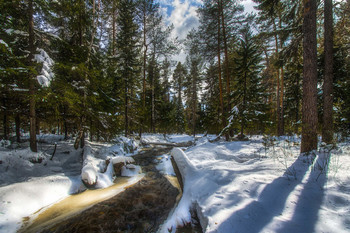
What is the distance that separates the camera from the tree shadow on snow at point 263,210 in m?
1.93

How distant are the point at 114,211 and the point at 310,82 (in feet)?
23.2

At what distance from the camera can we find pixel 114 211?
370 centimetres

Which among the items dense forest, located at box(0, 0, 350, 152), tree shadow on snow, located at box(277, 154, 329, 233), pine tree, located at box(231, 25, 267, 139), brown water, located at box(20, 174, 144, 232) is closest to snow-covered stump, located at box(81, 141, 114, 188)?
brown water, located at box(20, 174, 144, 232)

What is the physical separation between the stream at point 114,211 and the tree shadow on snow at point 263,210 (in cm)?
76

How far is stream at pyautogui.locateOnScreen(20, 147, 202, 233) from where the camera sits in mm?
→ 3105

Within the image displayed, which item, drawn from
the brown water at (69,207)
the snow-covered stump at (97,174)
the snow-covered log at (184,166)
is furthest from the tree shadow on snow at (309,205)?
the snow-covered stump at (97,174)

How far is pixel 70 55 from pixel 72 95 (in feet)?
12.4

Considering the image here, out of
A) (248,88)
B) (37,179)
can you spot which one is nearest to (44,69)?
(37,179)

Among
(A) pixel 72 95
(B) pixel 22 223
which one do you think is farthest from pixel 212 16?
(B) pixel 22 223

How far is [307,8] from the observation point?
14.9ft

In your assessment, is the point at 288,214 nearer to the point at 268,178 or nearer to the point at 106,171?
the point at 268,178

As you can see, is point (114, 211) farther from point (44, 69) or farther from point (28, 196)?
point (44, 69)

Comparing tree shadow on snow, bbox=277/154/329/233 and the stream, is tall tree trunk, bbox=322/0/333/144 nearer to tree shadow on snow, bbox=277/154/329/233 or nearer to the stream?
tree shadow on snow, bbox=277/154/329/233

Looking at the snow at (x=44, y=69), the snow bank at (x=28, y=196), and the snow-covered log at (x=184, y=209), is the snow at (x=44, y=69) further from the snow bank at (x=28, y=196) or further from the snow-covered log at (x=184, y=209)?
the snow-covered log at (x=184, y=209)
